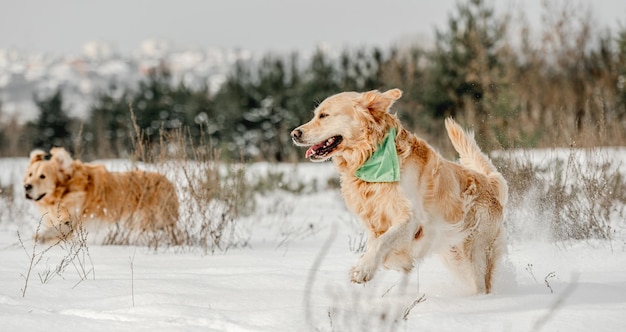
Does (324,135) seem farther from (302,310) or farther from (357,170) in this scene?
(302,310)

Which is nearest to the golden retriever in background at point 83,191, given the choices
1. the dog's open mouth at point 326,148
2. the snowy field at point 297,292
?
the snowy field at point 297,292

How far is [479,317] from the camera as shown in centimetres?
301

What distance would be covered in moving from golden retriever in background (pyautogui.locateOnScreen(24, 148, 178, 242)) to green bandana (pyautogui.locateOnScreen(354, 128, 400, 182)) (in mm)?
3120

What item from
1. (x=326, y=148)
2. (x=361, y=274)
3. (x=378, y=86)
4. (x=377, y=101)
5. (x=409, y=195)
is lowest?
(x=361, y=274)

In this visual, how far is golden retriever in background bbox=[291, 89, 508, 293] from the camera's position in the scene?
3.76 meters

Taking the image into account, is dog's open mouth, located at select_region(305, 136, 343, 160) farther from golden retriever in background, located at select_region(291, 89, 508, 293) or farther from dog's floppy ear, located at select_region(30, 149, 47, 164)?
dog's floppy ear, located at select_region(30, 149, 47, 164)

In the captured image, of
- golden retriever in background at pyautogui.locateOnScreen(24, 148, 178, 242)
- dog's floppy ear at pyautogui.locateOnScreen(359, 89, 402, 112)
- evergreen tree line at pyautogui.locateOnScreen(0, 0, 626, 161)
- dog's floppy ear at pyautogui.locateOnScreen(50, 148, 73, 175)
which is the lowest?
golden retriever in background at pyautogui.locateOnScreen(24, 148, 178, 242)

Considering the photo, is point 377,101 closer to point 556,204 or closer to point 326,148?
point 326,148

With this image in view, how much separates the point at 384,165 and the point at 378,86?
733 inches

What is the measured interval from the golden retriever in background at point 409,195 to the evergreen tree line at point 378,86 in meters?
13.1

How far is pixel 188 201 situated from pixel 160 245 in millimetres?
633

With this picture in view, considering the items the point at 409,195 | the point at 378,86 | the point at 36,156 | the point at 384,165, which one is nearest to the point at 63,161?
the point at 36,156

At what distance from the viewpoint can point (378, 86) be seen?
22.1 m

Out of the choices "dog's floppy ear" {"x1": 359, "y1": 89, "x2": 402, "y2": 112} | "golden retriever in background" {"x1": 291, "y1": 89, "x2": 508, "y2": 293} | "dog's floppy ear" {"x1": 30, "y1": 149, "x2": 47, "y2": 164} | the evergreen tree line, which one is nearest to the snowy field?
"golden retriever in background" {"x1": 291, "y1": 89, "x2": 508, "y2": 293}
